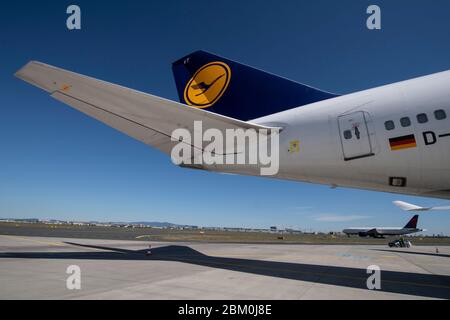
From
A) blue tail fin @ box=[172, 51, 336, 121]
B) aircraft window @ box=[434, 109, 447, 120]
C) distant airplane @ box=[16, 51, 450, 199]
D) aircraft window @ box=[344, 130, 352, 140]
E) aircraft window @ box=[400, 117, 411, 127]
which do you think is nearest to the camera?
aircraft window @ box=[434, 109, 447, 120]

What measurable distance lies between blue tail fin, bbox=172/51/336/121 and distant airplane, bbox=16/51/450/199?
37.7 inches

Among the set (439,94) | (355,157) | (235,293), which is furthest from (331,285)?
(439,94)

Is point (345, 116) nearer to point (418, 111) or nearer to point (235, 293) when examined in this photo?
point (418, 111)

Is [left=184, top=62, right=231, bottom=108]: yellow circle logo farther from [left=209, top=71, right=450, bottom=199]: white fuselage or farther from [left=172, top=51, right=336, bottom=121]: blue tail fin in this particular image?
[left=209, top=71, right=450, bottom=199]: white fuselage

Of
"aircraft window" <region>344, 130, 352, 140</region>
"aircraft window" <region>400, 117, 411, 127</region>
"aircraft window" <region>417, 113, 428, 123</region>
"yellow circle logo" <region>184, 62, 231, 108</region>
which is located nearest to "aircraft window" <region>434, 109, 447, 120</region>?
"aircraft window" <region>417, 113, 428, 123</region>

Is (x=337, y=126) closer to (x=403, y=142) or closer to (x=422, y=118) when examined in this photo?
(x=403, y=142)

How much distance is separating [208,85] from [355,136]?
7.55 m

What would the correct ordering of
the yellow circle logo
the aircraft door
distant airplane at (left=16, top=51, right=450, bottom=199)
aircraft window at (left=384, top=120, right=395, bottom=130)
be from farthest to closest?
the yellow circle logo, the aircraft door, aircraft window at (left=384, top=120, right=395, bottom=130), distant airplane at (left=16, top=51, right=450, bottom=199)

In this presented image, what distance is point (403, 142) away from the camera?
9.82 meters

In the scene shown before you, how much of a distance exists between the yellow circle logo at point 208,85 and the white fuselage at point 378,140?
4.00 m

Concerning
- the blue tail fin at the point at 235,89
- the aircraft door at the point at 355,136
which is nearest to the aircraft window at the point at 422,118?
the aircraft door at the point at 355,136

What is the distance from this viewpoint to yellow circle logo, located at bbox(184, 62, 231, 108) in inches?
567

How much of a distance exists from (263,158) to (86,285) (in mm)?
7433
